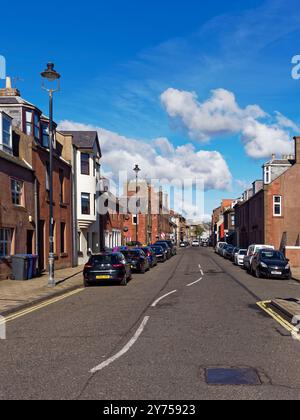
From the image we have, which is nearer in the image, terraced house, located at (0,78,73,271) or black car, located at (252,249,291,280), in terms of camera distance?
terraced house, located at (0,78,73,271)

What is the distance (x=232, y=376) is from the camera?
6.32 meters

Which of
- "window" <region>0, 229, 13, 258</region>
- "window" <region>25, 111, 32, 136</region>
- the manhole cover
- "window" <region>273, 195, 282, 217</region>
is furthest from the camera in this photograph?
"window" <region>273, 195, 282, 217</region>

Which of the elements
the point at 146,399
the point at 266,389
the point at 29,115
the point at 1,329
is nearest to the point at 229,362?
the point at 266,389

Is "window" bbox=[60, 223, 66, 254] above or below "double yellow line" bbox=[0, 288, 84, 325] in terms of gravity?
above

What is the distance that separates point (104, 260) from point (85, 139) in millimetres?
18118

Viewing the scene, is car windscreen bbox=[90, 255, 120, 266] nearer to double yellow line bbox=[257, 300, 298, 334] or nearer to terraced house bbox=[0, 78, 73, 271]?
terraced house bbox=[0, 78, 73, 271]

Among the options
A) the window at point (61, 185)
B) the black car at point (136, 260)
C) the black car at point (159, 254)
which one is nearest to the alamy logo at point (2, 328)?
the black car at point (136, 260)

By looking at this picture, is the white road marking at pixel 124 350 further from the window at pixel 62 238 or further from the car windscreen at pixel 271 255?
the window at pixel 62 238

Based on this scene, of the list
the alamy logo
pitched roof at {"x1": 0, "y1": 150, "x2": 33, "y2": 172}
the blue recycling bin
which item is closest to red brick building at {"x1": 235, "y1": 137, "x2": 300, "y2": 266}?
pitched roof at {"x1": 0, "y1": 150, "x2": 33, "y2": 172}

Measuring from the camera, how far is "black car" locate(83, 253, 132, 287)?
63.5 feet

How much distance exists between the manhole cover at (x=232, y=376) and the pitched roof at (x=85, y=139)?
1132 inches

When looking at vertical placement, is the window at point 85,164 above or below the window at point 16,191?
above

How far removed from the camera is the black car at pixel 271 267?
24141mm

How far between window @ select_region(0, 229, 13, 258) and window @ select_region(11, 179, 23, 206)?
1.59m
